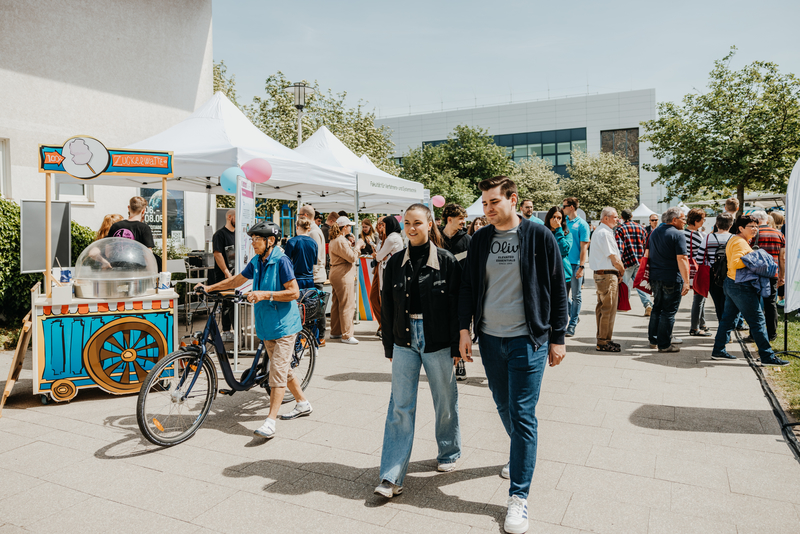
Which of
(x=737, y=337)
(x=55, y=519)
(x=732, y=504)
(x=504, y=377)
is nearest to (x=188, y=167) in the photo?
(x=55, y=519)

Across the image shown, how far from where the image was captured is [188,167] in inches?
317

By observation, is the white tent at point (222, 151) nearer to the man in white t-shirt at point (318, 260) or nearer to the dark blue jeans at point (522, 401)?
the man in white t-shirt at point (318, 260)

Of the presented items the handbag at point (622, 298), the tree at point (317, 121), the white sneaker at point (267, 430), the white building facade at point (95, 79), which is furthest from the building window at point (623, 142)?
the white sneaker at point (267, 430)

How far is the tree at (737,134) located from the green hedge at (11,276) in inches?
703

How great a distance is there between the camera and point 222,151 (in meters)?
7.89

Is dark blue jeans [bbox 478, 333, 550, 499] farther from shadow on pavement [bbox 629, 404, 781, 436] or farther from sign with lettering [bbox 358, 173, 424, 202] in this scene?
sign with lettering [bbox 358, 173, 424, 202]

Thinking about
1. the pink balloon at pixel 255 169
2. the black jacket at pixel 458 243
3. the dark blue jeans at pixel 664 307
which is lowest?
the dark blue jeans at pixel 664 307

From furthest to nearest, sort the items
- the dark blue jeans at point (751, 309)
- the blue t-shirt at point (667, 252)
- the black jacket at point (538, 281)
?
the blue t-shirt at point (667, 252) < the dark blue jeans at point (751, 309) < the black jacket at point (538, 281)

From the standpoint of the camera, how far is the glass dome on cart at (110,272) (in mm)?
5418

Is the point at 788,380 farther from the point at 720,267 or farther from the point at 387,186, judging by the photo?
the point at 387,186

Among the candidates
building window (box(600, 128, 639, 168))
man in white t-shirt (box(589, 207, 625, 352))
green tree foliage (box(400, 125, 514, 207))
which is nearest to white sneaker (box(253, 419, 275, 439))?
man in white t-shirt (box(589, 207, 625, 352))

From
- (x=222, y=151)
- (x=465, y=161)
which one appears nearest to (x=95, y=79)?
(x=222, y=151)

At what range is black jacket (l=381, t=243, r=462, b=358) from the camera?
3.45 metres

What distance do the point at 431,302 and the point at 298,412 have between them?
84.1 inches
